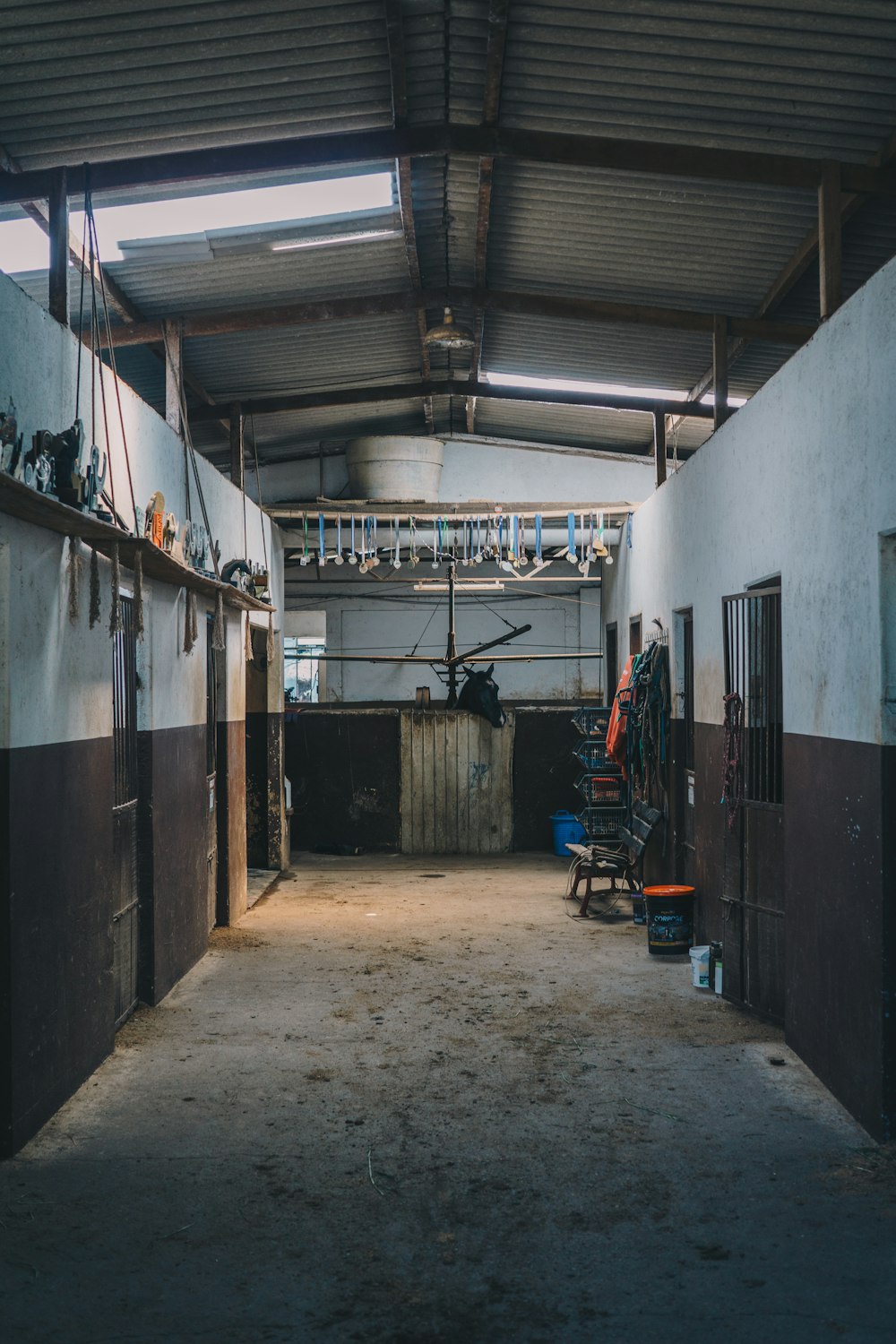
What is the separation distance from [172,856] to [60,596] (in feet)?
8.54

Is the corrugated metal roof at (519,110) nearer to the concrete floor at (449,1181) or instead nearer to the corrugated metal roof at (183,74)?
the corrugated metal roof at (183,74)

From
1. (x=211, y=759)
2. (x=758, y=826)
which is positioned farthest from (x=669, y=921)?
(x=211, y=759)

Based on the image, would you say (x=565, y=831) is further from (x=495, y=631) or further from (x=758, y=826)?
(x=758, y=826)

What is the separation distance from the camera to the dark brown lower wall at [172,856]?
696 centimetres

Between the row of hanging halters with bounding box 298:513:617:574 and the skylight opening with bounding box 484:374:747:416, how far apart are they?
45.8 inches

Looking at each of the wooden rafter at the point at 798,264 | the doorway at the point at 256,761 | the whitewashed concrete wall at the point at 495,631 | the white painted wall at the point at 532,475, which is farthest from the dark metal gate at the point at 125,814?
the whitewashed concrete wall at the point at 495,631

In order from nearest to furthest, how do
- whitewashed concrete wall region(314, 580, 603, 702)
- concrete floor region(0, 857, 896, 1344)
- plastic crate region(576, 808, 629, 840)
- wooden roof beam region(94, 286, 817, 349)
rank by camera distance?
concrete floor region(0, 857, 896, 1344) → wooden roof beam region(94, 286, 817, 349) → plastic crate region(576, 808, 629, 840) → whitewashed concrete wall region(314, 580, 603, 702)

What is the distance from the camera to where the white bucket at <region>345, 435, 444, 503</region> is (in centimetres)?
1249

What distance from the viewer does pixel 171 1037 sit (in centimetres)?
641

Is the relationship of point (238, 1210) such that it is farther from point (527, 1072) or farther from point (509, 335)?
point (509, 335)

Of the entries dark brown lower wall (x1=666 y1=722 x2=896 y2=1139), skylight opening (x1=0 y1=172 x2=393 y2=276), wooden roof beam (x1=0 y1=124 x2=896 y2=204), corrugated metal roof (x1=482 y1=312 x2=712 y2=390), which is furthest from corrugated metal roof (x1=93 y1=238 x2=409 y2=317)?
dark brown lower wall (x1=666 y1=722 x2=896 y2=1139)

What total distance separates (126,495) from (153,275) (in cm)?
176

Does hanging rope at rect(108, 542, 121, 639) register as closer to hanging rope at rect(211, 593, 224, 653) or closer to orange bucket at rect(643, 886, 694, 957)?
hanging rope at rect(211, 593, 224, 653)

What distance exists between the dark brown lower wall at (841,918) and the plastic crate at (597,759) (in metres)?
4.83
